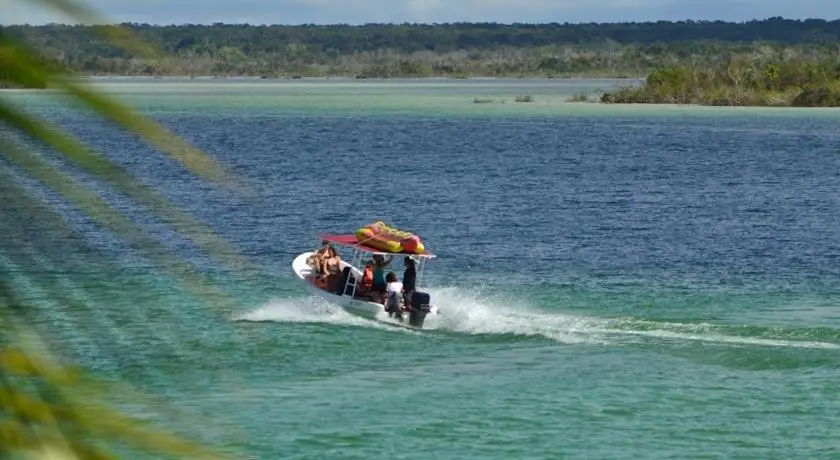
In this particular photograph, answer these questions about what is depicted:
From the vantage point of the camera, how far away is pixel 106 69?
1735mm

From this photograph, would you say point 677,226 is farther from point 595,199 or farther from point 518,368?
point 518,368

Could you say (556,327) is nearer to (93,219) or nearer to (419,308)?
(419,308)

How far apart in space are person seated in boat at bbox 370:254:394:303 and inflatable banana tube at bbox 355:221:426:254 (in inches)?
18.1

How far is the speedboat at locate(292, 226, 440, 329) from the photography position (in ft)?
86.7

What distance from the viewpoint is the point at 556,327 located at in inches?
1040

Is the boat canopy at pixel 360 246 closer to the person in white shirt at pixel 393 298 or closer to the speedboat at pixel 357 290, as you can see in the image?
the speedboat at pixel 357 290

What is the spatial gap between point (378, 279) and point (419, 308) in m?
2.07

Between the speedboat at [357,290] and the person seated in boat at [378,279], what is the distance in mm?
147

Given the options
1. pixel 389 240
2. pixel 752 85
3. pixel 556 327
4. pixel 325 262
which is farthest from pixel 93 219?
pixel 752 85

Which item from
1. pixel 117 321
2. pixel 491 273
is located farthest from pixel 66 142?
pixel 491 273

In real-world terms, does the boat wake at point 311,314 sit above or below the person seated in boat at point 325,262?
below

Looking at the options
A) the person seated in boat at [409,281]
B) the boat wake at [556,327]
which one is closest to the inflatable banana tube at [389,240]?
the person seated in boat at [409,281]

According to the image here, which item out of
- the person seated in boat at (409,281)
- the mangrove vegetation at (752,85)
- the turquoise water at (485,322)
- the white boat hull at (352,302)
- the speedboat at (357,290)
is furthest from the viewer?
the mangrove vegetation at (752,85)

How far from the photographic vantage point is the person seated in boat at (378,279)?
2759 cm
